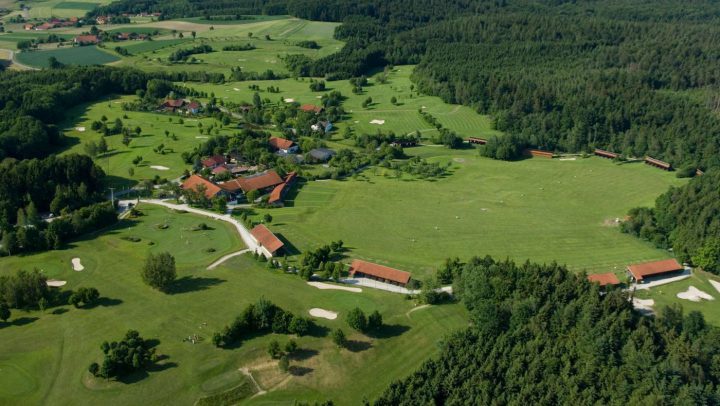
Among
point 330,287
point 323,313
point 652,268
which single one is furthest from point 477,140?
point 323,313

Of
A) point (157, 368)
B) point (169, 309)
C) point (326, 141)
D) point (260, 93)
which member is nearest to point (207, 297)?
point (169, 309)

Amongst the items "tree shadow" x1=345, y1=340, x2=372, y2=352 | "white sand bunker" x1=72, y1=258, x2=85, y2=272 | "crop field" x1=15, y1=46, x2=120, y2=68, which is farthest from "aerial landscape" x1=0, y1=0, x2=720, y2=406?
"crop field" x1=15, y1=46, x2=120, y2=68

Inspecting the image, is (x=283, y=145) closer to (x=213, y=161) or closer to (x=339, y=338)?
(x=213, y=161)

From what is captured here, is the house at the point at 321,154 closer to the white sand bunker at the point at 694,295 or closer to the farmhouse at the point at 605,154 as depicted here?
the farmhouse at the point at 605,154

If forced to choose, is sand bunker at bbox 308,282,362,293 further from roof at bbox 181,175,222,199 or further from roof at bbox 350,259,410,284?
roof at bbox 181,175,222,199

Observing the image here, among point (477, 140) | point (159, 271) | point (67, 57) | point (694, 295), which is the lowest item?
point (694, 295)

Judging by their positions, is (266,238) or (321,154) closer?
(266,238)
